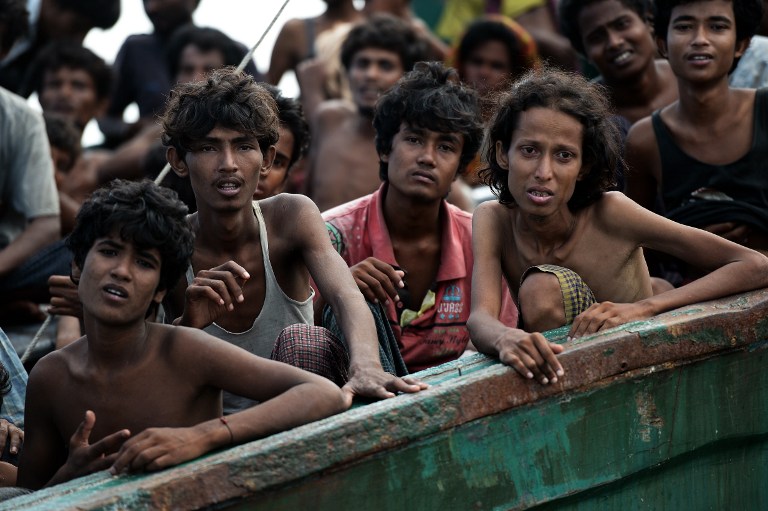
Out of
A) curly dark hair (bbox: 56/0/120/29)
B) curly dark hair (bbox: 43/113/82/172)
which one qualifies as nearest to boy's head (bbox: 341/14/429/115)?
curly dark hair (bbox: 43/113/82/172)

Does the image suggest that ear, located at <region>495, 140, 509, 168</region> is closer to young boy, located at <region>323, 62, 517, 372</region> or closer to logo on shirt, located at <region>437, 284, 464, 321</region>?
young boy, located at <region>323, 62, 517, 372</region>

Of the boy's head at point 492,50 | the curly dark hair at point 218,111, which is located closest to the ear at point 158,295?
the curly dark hair at point 218,111

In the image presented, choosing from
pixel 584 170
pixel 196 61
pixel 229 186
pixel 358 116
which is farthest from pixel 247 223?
pixel 196 61

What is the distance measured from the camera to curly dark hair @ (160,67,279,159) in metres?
3.73

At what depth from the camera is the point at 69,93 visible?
285 inches

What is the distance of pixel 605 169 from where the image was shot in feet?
12.6

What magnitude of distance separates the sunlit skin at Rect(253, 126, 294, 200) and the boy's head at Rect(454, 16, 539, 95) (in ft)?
7.16

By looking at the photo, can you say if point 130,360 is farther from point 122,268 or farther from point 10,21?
point 10,21

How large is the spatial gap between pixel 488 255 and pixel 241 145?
787 millimetres

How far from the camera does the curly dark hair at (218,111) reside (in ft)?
12.2

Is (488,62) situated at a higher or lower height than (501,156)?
lower

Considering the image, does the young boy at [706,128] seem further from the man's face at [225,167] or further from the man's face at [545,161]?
the man's face at [225,167]

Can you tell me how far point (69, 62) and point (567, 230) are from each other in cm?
414

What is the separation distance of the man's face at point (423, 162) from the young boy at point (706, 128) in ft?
2.24
